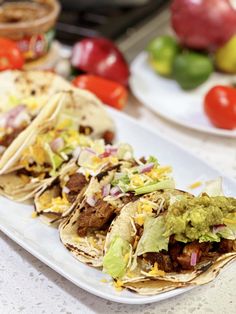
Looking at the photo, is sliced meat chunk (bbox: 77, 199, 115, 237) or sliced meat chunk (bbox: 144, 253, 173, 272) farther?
sliced meat chunk (bbox: 77, 199, 115, 237)

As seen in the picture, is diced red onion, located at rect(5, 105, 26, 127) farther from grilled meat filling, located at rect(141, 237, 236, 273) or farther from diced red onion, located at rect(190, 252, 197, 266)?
diced red onion, located at rect(190, 252, 197, 266)

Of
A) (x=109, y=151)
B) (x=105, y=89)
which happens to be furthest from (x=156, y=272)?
(x=105, y=89)

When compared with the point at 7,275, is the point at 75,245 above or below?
above

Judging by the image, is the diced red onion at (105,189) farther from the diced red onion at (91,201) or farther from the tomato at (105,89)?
the tomato at (105,89)

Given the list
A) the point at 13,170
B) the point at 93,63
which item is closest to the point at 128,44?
the point at 93,63

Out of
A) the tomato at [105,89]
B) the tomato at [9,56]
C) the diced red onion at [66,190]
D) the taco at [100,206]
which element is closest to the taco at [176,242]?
the taco at [100,206]

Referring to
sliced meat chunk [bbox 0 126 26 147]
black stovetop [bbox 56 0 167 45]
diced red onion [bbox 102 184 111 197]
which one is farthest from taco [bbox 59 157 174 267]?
black stovetop [bbox 56 0 167 45]

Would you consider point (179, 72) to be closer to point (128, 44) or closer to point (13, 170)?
point (128, 44)
